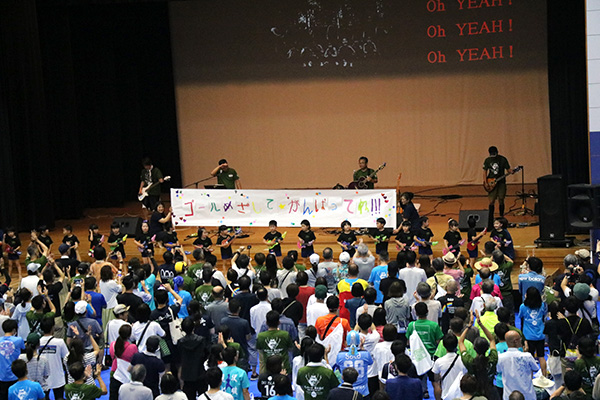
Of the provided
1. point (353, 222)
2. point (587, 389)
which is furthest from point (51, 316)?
point (353, 222)

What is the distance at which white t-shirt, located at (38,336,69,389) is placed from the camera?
9031mm

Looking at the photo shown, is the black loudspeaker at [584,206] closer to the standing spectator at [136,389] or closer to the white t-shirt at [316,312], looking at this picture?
the white t-shirt at [316,312]

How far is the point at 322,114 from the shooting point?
2402 cm

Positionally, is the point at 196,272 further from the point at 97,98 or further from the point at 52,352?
the point at 97,98

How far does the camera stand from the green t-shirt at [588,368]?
788 cm

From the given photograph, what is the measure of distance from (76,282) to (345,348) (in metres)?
4.45

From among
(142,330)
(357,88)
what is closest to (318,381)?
(142,330)

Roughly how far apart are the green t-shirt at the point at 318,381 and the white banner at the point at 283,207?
7.79 meters

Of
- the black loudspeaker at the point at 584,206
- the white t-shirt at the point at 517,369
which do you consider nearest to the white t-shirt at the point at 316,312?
the white t-shirt at the point at 517,369

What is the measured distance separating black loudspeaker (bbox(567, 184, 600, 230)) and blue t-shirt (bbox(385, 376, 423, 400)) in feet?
13.1

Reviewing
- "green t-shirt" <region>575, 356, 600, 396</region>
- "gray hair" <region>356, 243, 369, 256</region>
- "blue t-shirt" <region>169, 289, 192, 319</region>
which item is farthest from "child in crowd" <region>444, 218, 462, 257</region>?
"green t-shirt" <region>575, 356, 600, 396</region>

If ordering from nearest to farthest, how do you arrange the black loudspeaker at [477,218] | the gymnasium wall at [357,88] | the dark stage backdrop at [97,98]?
the black loudspeaker at [477,218] → the dark stage backdrop at [97,98] → the gymnasium wall at [357,88]

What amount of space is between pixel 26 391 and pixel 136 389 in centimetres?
125

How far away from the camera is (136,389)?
781cm
